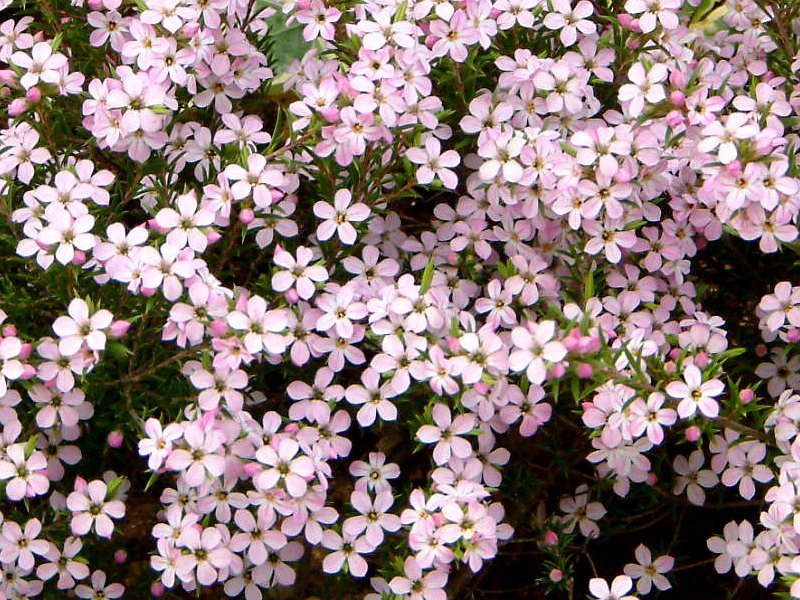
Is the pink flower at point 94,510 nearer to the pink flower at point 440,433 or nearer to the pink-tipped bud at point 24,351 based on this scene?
the pink-tipped bud at point 24,351

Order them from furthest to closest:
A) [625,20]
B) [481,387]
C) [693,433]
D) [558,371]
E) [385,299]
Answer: [625,20]
[385,299]
[693,433]
[481,387]
[558,371]

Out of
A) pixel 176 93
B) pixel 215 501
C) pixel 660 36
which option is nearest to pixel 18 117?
pixel 176 93

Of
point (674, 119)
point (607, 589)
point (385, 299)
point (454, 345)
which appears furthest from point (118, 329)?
point (674, 119)

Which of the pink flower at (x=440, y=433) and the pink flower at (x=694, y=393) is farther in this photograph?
the pink flower at (x=440, y=433)

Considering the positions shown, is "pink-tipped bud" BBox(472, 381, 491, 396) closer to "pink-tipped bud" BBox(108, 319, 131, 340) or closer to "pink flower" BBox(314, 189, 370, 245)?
"pink flower" BBox(314, 189, 370, 245)

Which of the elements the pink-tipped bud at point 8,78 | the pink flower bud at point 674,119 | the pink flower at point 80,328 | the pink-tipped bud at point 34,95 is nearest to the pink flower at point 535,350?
the pink flower bud at point 674,119

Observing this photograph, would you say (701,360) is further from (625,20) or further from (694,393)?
(625,20)
